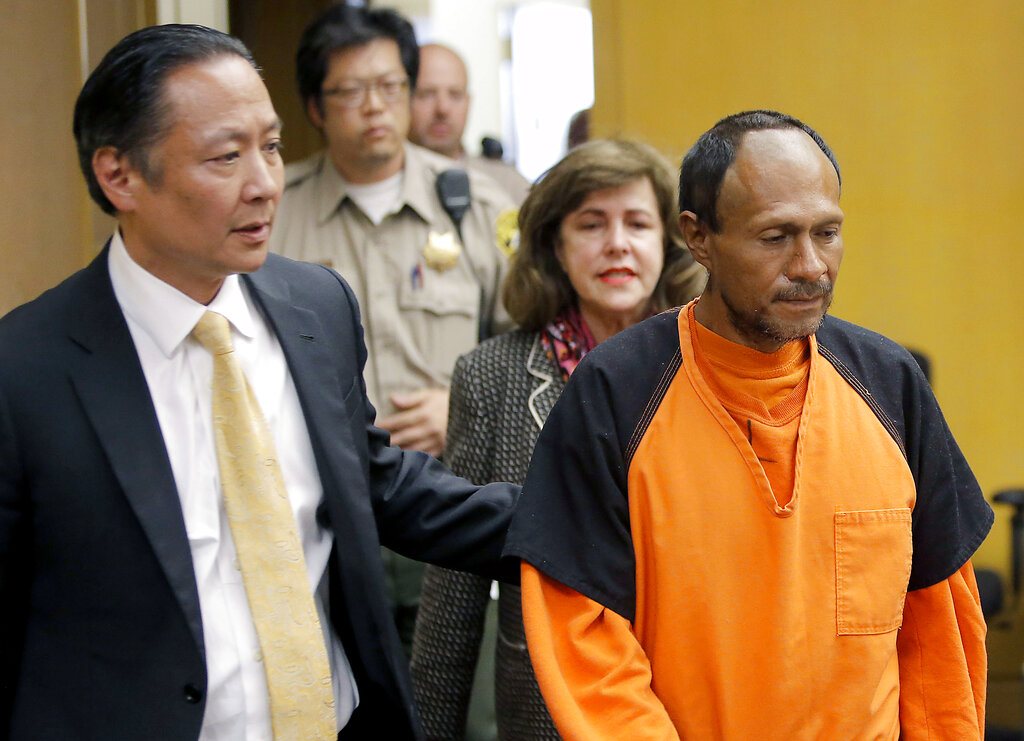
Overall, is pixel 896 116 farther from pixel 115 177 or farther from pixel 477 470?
pixel 115 177

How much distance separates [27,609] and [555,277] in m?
1.31

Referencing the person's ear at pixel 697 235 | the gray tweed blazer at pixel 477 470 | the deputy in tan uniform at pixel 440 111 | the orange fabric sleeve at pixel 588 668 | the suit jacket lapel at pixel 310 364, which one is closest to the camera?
the orange fabric sleeve at pixel 588 668

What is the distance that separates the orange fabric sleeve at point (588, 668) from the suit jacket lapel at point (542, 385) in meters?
0.75

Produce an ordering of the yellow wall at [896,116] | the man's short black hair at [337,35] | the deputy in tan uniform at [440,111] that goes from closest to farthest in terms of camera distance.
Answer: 1. the man's short black hair at [337,35]
2. the yellow wall at [896,116]
3. the deputy in tan uniform at [440,111]

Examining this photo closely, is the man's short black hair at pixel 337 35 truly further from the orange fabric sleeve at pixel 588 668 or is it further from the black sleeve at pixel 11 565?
the orange fabric sleeve at pixel 588 668

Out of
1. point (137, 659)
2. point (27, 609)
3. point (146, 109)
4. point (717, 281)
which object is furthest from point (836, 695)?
point (146, 109)

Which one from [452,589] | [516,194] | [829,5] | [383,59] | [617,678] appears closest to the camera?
[617,678]

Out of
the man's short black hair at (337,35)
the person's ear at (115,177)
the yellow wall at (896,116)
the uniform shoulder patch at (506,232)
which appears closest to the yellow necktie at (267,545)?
the person's ear at (115,177)

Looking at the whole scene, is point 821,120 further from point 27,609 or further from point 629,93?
point 27,609

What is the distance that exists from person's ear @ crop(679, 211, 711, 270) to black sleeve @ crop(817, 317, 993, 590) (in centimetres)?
23

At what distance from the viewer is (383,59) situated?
336 cm

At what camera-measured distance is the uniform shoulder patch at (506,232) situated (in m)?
3.26

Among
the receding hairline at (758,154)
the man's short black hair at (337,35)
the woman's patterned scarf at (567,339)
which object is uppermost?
the man's short black hair at (337,35)

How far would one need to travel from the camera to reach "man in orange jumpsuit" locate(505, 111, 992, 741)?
5.18ft
